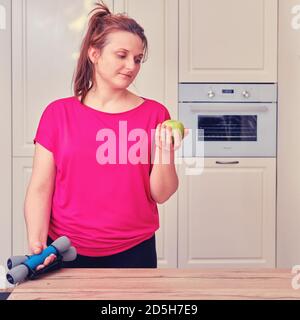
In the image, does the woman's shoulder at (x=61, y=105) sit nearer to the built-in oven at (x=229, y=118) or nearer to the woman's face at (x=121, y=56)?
the woman's face at (x=121, y=56)

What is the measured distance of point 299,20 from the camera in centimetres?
210

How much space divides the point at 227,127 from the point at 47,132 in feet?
4.62

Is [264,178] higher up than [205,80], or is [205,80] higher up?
A: [205,80]

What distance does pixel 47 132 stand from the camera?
3.49 feet

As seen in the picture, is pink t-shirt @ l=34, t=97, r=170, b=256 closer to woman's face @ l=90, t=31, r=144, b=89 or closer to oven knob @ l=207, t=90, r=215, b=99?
woman's face @ l=90, t=31, r=144, b=89

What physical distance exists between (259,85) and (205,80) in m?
0.23

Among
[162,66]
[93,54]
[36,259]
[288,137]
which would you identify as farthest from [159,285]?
[162,66]

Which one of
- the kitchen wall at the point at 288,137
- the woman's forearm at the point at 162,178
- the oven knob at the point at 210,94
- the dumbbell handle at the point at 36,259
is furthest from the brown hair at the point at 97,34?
the oven knob at the point at 210,94

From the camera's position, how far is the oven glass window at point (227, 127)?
236cm

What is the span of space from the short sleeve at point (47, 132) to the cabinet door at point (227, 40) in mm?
1292

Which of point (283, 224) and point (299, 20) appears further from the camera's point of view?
point (283, 224)

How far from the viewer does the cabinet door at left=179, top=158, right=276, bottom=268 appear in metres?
2.32
